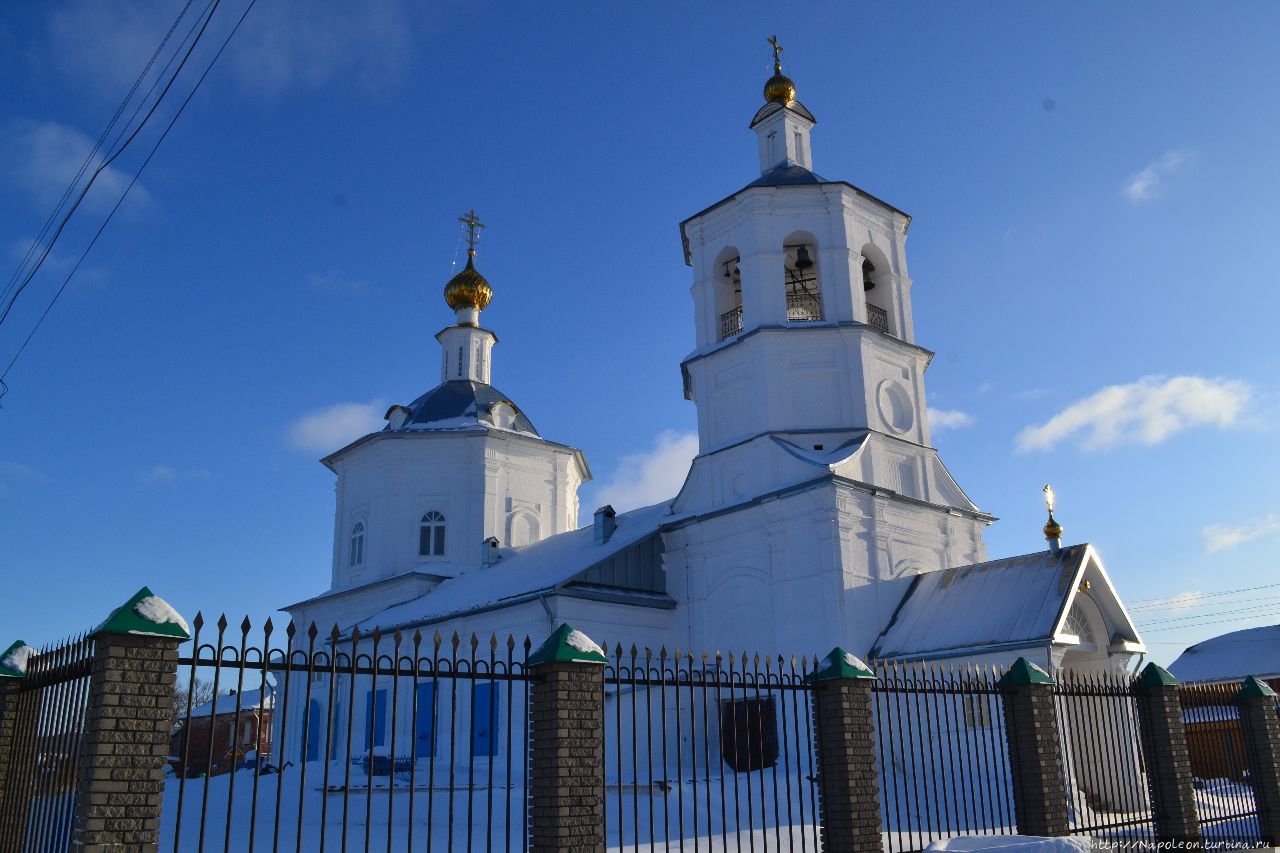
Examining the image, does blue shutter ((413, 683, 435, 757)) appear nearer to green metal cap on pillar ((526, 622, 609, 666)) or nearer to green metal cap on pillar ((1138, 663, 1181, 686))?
green metal cap on pillar ((1138, 663, 1181, 686))

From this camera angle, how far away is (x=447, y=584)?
26812 millimetres

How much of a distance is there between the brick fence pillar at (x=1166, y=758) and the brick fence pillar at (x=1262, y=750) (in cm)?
181

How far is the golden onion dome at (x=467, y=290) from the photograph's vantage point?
111ft

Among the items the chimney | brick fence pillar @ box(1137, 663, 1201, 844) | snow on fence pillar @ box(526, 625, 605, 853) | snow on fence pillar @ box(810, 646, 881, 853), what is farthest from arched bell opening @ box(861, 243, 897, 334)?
snow on fence pillar @ box(526, 625, 605, 853)

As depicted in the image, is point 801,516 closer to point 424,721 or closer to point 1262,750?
point 1262,750

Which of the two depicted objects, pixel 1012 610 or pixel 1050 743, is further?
pixel 1012 610

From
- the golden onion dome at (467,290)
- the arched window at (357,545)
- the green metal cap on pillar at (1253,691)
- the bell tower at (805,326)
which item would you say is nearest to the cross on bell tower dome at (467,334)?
the golden onion dome at (467,290)

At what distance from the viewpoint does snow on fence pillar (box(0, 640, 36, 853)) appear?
6.96 metres

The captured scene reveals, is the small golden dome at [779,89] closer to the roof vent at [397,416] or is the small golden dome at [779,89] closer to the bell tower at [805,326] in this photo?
the bell tower at [805,326]

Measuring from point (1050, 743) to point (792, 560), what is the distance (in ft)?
29.4

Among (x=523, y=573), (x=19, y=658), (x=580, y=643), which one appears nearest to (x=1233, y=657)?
(x=523, y=573)

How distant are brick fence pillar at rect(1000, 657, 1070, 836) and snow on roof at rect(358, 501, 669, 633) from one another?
10.8 metres

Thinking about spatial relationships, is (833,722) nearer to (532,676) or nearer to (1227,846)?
(532,676)

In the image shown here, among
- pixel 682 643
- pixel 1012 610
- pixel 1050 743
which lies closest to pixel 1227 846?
pixel 1050 743
